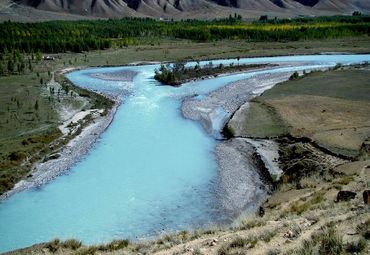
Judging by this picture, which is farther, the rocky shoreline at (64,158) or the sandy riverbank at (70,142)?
the sandy riverbank at (70,142)

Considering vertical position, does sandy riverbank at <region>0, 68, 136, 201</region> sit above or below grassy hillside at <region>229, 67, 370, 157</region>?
below

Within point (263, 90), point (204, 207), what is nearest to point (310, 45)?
point (263, 90)

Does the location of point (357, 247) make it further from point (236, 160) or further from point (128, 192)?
point (236, 160)

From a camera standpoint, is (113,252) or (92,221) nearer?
(113,252)

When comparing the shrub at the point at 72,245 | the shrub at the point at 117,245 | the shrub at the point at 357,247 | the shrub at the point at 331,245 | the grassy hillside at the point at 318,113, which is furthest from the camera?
the grassy hillside at the point at 318,113

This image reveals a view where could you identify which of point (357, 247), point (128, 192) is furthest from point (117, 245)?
point (128, 192)

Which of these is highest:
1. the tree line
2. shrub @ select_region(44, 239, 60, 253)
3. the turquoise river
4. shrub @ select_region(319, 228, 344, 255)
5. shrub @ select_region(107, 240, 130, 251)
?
the tree line

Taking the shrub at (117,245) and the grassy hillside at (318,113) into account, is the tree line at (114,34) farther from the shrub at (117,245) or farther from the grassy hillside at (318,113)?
the shrub at (117,245)

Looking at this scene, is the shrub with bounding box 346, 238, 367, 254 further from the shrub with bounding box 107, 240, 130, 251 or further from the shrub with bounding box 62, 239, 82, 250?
the shrub with bounding box 62, 239, 82, 250

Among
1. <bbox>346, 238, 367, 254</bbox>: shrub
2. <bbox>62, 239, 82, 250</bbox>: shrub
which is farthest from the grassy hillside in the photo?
<bbox>346, 238, 367, 254</bbox>: shrub

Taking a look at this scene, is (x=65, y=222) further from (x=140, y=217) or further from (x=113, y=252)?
(x=113, y=252)

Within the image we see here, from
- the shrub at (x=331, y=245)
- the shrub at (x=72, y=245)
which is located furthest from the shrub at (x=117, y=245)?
the shrub at (x=331, y=245)
